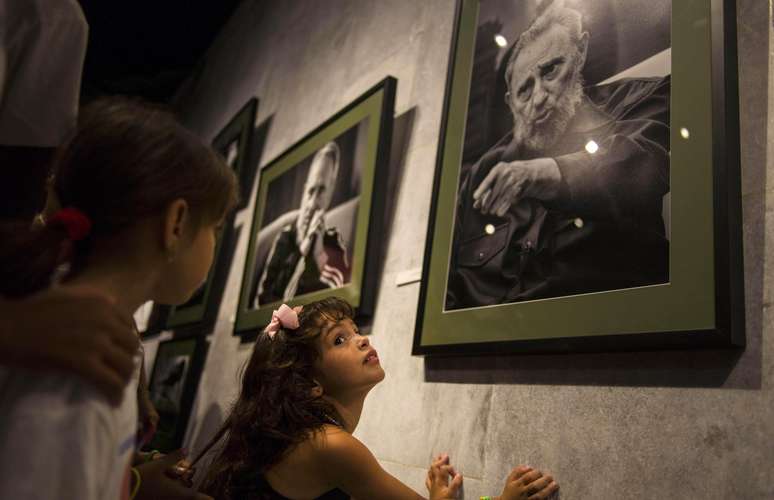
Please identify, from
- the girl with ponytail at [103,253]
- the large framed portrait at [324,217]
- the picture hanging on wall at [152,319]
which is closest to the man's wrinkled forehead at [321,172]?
the large framed portrait at [324,217]

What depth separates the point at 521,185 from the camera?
2.04 m

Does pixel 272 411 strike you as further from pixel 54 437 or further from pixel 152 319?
pixel 152 319

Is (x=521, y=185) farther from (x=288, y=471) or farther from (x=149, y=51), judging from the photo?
(x=149, y=51)

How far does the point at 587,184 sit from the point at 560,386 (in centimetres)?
53

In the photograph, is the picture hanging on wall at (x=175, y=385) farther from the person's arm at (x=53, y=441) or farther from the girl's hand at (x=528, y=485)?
the person's arm at (x=53, y=441)

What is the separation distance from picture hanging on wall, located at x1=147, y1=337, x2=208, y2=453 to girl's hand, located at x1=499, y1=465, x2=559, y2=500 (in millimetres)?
2976

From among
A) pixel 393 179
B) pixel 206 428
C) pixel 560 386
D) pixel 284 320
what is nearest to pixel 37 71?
pixel 284 320

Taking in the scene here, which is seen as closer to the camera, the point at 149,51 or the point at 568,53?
the point at 568,53

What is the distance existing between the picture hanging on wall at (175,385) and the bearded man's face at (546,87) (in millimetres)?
2955

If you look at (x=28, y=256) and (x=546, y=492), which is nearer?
(x=28, y=256)

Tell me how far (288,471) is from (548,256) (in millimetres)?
983

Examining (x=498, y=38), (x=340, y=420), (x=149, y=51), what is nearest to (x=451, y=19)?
(x=498, y=38)

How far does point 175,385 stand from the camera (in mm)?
4586

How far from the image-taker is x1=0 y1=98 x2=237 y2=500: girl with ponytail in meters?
0.95
